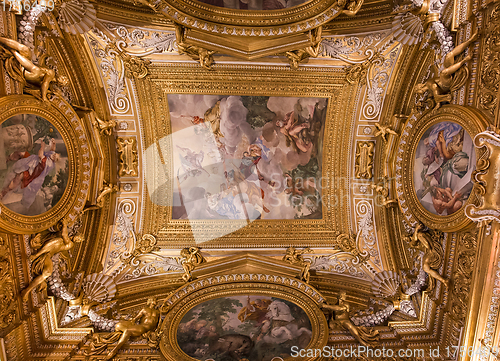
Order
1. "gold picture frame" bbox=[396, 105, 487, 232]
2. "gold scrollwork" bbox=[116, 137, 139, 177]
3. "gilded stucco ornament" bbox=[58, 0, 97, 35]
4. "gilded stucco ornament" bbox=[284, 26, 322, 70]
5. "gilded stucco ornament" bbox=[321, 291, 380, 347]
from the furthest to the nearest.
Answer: "gold scrollwork" bbox=[116, 137, 139, 177] → "gilded stucco ornament" bbox=[284, 26, 322, 70] → "gilded stucco ornament" bbox=[321, 291, 380, 347] → "gilded stucco ornament" bbox=[58, 0, 97, 35] → "gold picture frame" bbox=[396, 105, 487, 232]

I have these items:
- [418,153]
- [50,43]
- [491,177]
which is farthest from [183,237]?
[491,177]

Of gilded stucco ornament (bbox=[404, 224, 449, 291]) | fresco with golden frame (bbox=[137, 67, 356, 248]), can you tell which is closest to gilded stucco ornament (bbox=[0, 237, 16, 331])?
fresco with golden frame (bbox=[137, 67, 356, 248])

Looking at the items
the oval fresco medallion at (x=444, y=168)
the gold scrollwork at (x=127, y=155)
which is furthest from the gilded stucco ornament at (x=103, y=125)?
the oval fresco medallion at (x=444, y=168)

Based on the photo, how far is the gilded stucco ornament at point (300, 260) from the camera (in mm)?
8734

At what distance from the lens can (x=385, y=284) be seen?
8.75 m

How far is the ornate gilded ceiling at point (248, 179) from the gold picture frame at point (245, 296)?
0.16ft

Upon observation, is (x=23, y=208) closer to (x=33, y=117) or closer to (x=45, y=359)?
(x=33, y=117)

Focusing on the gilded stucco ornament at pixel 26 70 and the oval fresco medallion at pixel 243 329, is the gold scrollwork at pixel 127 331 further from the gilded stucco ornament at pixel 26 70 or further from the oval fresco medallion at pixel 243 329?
the gilded stucco ornament at pixel 26 70

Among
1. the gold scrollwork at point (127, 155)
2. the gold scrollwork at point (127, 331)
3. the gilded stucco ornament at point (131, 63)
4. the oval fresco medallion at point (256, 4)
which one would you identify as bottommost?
the gold scrollwork at point (127, 331)

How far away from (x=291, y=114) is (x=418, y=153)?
11.7 ft

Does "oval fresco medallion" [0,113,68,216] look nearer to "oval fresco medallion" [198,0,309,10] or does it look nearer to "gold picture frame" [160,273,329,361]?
"gold picture frame" [160,273,329,361]

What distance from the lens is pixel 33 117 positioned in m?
7.01

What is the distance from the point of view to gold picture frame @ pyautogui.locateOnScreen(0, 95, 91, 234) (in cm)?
654
